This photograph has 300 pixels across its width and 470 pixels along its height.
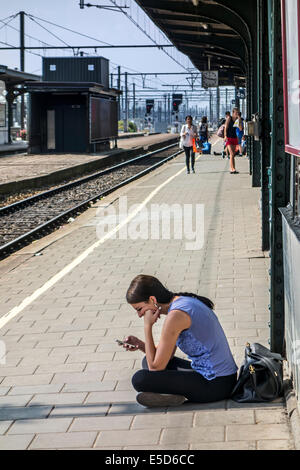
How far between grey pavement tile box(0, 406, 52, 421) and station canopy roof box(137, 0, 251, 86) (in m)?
10.3

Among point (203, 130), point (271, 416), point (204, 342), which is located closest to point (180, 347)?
point (204, 342)

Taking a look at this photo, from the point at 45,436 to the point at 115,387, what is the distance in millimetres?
964

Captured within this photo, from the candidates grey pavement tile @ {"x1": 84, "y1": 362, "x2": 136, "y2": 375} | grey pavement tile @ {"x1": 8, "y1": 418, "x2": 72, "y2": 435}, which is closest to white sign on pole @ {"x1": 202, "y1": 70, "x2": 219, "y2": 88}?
grey pavement tile @ {"x1": 84, "y1": 362, "x2": 136, "y2": 375}

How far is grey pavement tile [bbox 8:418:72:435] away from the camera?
176 inches

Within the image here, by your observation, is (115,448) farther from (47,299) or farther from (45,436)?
(47,299)

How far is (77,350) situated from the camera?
621 centimetres

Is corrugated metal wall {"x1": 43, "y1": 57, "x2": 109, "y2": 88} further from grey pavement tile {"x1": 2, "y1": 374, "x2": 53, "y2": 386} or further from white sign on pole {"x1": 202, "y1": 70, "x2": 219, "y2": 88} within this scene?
grey pavement tile {"x1": 2, "y1": 374, "x2": 53, "y2": 386}

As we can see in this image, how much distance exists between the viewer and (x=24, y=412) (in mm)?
4855

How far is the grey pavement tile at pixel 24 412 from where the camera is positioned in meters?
4.76

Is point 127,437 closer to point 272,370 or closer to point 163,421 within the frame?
point 163,421

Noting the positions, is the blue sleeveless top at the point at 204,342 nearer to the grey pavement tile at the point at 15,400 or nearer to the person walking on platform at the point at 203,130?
the grey pavement tile at the point at 15,400

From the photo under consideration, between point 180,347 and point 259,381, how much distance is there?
19.0 inches
